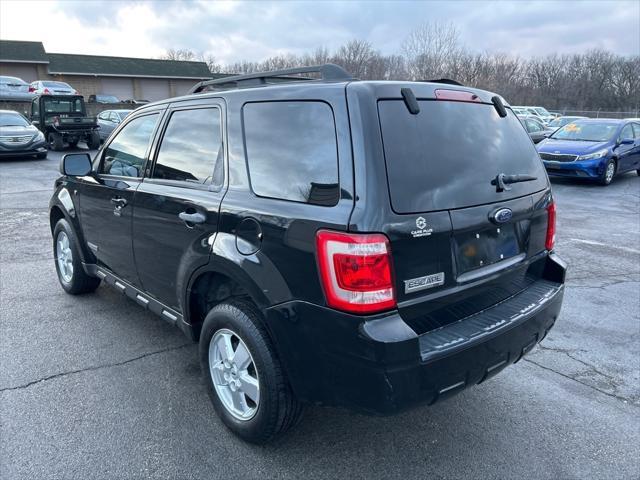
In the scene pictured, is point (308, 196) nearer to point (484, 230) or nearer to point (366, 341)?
point (366, 341)

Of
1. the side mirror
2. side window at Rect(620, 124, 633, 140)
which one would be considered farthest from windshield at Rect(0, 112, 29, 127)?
side window at Rect(620, 124, 633, 140)

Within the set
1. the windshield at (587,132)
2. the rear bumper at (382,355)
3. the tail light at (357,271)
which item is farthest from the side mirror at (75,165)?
the windshield at (587,132)

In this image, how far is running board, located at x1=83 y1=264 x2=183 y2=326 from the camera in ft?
11.0

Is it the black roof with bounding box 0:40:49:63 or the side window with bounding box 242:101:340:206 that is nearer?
the side window with bounding box 242:101:340:206

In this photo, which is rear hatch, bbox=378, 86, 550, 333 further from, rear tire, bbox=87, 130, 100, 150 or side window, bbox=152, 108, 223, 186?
rear tire, bbox=87, 130, 100, 150

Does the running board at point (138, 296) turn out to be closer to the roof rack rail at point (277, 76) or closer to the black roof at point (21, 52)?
the roof rack rail at point (277, 76)

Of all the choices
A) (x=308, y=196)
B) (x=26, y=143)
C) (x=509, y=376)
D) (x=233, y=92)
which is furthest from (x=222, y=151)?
(x=26, y=143)

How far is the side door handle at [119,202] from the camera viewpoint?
368cm

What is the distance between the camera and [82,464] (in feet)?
8.50

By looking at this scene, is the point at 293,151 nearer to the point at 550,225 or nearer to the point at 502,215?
the point at 502,215

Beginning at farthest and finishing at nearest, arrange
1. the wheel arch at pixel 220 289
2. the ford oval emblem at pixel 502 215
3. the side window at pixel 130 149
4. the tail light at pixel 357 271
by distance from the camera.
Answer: the side window at pixel 130 149
the ford oval emblem at pixel 502 215
the wheel arch at pixel 220 289
the tail light at pixel 357 271

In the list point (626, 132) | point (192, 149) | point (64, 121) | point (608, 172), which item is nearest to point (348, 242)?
point (192, 149)

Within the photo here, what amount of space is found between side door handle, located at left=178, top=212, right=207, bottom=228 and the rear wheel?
41.9 ft

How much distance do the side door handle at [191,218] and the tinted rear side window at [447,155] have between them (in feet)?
3.93
